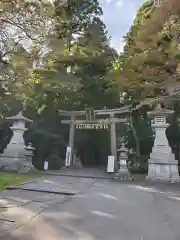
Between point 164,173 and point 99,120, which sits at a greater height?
point 99,120

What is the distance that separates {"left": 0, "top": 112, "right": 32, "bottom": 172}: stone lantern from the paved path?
305 inches

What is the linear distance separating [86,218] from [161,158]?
821 cm

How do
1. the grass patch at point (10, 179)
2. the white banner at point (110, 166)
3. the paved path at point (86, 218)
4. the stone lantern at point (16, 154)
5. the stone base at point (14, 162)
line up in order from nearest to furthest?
the paved path at point (86, 218) → the grass patch at point (10, 179) → the white banner at point (110, 166) → the stone base at point (14, 162) → the stone lantern at point (16, 154)

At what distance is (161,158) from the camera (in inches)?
485

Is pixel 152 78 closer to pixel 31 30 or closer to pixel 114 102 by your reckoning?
pixel 31 30

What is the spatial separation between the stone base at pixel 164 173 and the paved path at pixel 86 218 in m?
4.79

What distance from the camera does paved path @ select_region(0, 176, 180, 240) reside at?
396 centimetres

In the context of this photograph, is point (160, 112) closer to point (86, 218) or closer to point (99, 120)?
point (99, 120)

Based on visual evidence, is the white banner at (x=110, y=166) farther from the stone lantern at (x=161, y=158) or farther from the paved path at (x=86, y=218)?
the paved path at (x=86, y=218)

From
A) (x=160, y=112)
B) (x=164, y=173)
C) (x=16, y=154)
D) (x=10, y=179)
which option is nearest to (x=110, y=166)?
(x=164, y=173)

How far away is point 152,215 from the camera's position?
5367 mm

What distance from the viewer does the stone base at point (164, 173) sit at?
39.1ft

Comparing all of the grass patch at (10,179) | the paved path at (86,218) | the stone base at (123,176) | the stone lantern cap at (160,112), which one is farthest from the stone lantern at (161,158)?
the grass patch at (10,179)

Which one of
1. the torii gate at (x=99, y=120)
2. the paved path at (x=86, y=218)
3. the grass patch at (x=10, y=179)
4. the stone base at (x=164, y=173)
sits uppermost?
the torii gate at (x=99, y=120)
